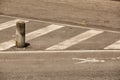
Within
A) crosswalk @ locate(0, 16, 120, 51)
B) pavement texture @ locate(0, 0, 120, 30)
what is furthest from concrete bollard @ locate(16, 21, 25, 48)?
pavement texture @ locate(0, 0, 120, 30)

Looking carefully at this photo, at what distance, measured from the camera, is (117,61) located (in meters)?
15.4

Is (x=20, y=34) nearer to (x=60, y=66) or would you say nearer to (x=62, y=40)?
(x=62, y=40)

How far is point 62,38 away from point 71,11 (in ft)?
11.9

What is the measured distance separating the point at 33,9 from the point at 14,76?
873 centimetres

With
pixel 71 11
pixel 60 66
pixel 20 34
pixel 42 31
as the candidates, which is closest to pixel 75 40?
pixel 42 31

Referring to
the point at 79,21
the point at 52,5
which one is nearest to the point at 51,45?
the point at 79,21

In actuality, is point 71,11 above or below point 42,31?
above

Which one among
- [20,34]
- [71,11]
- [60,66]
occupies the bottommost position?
[60,66]

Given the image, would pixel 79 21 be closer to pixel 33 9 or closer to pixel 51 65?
pixel 33 9

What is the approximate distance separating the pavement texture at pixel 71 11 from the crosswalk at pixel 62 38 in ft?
3.17

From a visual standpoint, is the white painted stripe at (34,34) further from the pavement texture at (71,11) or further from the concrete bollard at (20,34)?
the pavement texture at (71,11)

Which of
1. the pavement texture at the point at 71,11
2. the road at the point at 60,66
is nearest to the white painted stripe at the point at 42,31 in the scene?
the pavement texture at the point at 71,11

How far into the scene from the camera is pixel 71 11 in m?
21.6

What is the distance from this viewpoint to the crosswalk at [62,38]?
17.2 m
